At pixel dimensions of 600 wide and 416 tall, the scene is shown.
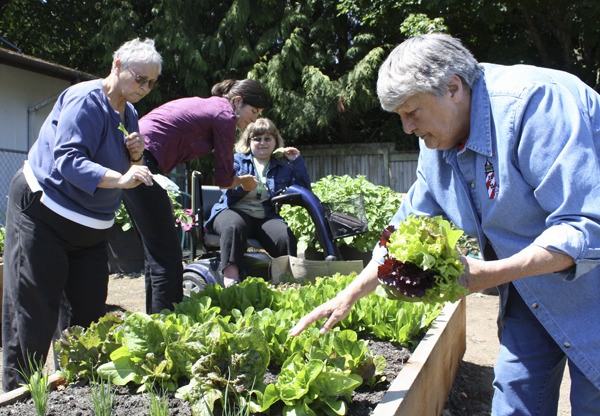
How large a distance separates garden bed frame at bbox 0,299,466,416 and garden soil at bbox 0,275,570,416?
98 millimetres

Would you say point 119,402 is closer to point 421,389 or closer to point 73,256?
point 73,256

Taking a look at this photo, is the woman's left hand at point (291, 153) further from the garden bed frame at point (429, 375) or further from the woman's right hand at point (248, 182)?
the garden bed frame at point (429, 375)

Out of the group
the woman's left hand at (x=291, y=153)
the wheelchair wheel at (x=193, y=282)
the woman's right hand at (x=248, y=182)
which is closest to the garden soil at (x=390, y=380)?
the wheelchair wheel at (x=193, y=282)

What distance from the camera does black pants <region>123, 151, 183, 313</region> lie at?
3.71m

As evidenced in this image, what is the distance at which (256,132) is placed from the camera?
5.70 m

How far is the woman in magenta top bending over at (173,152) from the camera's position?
3.76 m

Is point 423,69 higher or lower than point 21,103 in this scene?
lower

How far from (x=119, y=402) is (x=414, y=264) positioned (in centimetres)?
132

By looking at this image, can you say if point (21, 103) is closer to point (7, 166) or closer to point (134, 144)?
point (7, 166)

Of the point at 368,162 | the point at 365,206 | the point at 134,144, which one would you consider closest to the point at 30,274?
the point at 134,144

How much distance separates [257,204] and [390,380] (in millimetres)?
2813

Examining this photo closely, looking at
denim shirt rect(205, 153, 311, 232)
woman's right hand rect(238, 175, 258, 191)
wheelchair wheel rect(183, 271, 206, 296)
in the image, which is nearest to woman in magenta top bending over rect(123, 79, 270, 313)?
woman's right hand rect(238, 175, 258, 191)

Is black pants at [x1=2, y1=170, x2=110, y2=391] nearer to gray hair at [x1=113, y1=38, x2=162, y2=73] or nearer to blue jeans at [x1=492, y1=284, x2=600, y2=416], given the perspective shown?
gray hair at [x1=113, y1=38, x2=162, y2=73]

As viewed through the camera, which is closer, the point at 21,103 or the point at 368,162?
the point at 21,103
